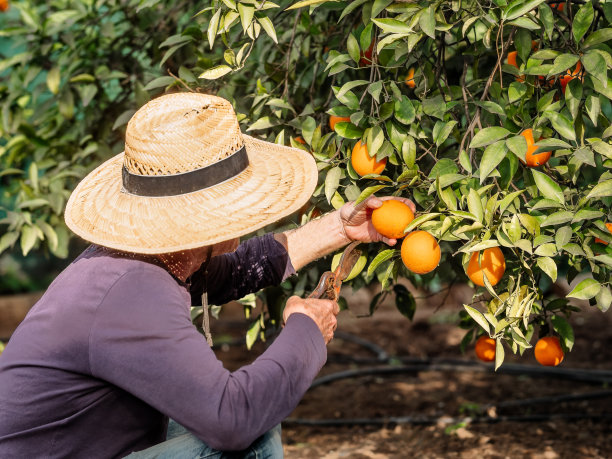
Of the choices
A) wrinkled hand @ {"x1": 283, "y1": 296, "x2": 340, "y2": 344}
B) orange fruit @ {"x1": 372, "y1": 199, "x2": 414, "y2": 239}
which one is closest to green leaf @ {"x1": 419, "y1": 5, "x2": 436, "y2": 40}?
orange fruit @ {"x1": 372, "y1": 199, "x2": 414, "y2": 239}

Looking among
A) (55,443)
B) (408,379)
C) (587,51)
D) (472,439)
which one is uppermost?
(587,51)

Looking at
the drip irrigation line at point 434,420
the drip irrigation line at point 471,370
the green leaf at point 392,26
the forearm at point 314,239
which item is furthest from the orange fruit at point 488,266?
the drip irrigation line at point 471,370

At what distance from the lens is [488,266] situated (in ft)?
4.74

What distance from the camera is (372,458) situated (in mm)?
2318

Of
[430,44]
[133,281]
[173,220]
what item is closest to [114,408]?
[133,281]

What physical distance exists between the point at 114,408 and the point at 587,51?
1.17 m

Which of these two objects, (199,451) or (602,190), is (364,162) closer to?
(602,190)

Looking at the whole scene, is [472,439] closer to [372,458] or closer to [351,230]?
Answer: [372,458]

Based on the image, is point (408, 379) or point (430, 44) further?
point (408, 379)

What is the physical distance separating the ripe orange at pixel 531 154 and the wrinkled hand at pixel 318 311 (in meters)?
0.51

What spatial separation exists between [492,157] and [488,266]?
23cm

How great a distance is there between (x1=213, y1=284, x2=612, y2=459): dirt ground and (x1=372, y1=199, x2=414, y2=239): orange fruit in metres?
0.45

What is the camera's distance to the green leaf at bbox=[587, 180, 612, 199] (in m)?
1.32

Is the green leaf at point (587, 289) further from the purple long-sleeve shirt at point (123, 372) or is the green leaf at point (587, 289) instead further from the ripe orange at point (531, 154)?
the purple long-sleeve shirt at point (123, 372)
